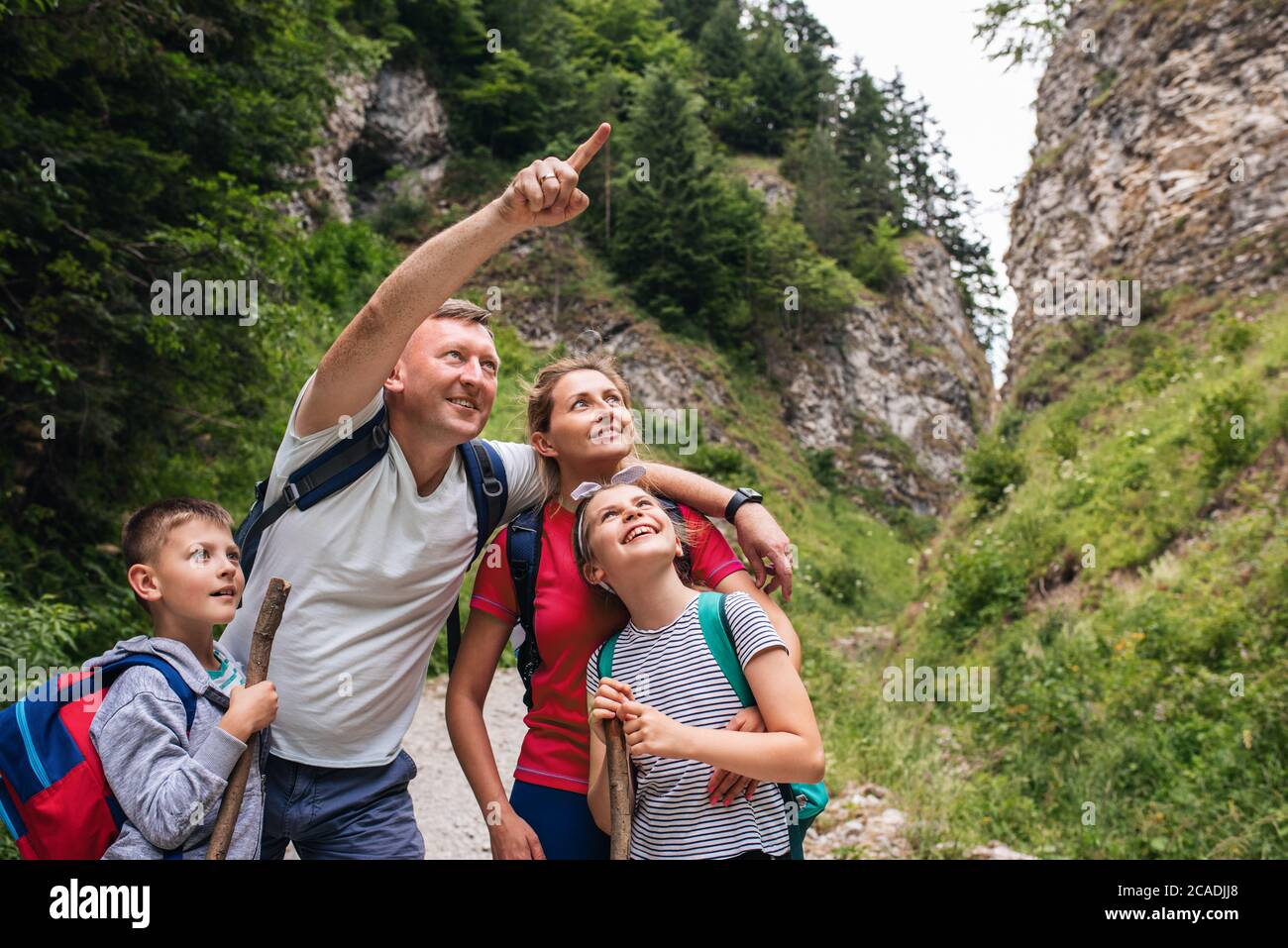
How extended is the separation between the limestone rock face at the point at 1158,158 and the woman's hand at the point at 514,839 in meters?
14.6

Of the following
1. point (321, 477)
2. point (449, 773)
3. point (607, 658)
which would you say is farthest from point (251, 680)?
point (449, 773)

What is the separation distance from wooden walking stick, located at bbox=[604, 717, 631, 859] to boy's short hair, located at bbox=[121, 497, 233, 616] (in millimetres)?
1064

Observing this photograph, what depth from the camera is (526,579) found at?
240 cm

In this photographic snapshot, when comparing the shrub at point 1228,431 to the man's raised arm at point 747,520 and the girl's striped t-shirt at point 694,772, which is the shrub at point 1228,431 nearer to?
the man's raised arm at point 747,520

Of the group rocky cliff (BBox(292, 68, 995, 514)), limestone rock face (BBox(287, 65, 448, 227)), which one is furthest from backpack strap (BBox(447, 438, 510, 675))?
limestone rock face (BBox(287, 65, 448, 227))

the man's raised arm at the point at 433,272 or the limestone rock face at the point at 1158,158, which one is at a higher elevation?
the limestone rock face at the point at 1158,158

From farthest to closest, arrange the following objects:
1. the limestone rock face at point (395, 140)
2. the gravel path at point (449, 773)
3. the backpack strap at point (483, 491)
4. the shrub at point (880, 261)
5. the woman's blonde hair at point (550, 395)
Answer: the shrub at point (880, 261) → the limestone rock face at point (395, 140) → the gravel path at point (449, 773) → the woman's blonde hair at point (550, 395) → the backpack strap at point (483, 491)

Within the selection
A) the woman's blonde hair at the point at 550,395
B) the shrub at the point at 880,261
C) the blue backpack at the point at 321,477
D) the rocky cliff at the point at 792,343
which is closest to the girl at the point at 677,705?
the woman's blonde hair at the point at 550,395

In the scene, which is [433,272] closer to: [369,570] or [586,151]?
[586,151]

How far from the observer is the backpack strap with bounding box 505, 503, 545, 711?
2410 mm

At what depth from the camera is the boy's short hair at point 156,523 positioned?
7.21ft

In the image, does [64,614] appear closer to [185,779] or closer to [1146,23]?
[185,779]

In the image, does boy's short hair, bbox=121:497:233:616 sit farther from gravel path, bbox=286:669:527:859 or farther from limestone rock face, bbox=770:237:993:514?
limestone rock face, bbox=770:237:993:514

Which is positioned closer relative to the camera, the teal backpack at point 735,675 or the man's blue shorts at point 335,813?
the teal backpack at point 735,675
